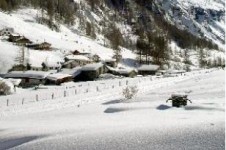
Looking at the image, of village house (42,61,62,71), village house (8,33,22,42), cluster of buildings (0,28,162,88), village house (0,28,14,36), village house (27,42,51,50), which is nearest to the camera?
cluster of buildings (0,28,162,88)

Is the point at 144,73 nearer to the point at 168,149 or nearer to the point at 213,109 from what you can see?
the point at 213,109

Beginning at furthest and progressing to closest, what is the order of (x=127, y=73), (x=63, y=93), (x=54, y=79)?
(x=127, y=73) < (x=54, y=79) < (x=63, y=93)

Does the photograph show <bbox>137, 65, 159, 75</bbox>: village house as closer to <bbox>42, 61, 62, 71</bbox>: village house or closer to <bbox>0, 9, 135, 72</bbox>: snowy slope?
<bbox>0, 9, 135, 72</bbox>: snowy slope

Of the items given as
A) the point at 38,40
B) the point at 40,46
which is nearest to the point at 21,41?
the point at 40,46

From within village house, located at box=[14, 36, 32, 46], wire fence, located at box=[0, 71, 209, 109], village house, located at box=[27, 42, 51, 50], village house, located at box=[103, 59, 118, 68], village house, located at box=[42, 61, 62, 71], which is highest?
village house, located at box=[14, 36, 32, 46]

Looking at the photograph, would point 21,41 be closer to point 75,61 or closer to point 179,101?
point 75,61

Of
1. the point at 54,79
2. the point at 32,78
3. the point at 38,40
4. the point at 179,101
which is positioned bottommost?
the point at 179,101

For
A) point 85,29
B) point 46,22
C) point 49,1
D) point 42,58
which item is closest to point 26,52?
point 42,58

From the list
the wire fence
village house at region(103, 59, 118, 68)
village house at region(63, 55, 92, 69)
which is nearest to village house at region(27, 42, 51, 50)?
village house at region(63, 55, 92, 69)

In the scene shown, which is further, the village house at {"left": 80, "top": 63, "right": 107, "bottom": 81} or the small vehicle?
the village house at {"left": 80, "top": 63, "right": 107, "bottom": 81}

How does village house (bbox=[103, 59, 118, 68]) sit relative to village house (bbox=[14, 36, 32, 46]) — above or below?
below

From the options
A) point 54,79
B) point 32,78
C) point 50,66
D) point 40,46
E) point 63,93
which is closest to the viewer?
point 63,93


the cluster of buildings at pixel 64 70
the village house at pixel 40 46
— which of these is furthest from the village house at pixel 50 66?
the village house at pixel 40 46

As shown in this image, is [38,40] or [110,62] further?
[38,40]
